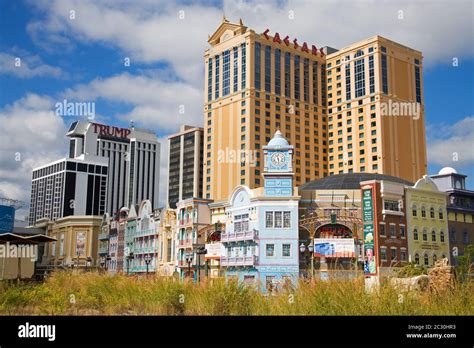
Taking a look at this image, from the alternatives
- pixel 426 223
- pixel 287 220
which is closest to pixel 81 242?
pixel 287 220

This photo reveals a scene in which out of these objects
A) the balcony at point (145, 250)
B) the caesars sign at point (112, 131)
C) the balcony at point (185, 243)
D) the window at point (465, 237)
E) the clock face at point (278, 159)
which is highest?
the caesars sign at point (112, 131)

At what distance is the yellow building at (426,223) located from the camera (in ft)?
155

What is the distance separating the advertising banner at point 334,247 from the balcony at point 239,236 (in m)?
5.57

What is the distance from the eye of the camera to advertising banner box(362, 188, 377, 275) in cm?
4406

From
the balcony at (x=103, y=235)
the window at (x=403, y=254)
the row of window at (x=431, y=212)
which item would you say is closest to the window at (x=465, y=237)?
the row of window at (x=431, y=212)

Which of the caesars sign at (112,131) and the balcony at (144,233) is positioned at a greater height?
the caesars sign at (112,131)

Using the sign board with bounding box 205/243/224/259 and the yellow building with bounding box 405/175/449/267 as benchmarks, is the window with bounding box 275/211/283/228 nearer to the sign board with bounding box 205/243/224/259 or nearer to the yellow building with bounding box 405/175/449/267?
the sign board with bounding box 205/243/224/259

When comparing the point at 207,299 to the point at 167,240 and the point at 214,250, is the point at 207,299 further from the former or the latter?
the point at 167,240

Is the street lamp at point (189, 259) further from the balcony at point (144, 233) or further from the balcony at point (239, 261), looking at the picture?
the balcony at point (144, 233)
